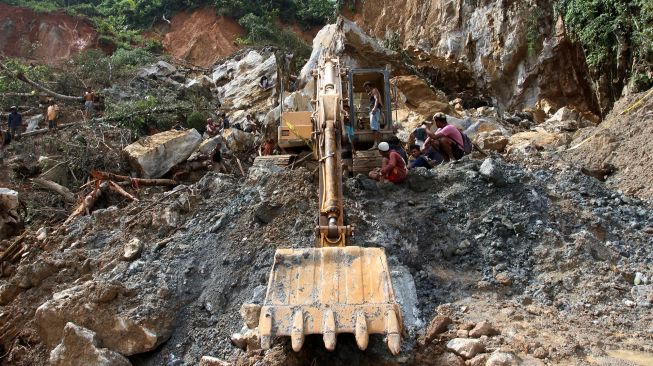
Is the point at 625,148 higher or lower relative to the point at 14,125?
lower

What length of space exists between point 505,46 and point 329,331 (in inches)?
565

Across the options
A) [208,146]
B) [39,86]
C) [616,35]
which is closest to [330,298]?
[208,146]

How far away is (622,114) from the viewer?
348 inches

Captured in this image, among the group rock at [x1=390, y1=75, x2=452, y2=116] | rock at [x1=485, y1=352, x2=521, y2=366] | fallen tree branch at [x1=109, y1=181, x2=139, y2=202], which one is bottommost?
rock at [x1=485, y1=352, x2=521, y2=366]

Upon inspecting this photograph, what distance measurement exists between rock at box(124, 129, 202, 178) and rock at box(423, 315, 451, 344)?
7825 mm

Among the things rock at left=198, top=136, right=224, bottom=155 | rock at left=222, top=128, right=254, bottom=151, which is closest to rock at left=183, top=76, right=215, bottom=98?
rock at left=222, top=128, right=254, bottom=151

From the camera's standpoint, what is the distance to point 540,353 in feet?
11.5

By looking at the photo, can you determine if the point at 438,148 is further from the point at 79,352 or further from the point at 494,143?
the point at 79,352

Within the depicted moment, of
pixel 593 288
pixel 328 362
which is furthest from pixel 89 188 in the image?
pixel 593 288

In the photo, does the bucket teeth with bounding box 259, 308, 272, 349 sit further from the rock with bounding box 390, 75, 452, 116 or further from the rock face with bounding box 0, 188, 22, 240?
the rock with bounding box 390, 75, 452, 116

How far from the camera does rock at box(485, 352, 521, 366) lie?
3.37m

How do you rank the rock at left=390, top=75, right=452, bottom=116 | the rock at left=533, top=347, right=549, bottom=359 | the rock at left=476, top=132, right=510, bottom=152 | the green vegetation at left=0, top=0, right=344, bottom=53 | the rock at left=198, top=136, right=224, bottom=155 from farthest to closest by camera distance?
the green vegetation at left=0, top=0, right=344, bottom=53, the rock at left=390, top=75, right=452, bottom=116, the rock at left=198, top=136, right=224, bottom=155, the rock at left=476, top=132, right=510, bottom=152, the rock at left=533, top=347, right=549, bottom=359

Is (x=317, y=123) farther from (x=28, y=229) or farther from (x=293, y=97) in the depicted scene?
(x=293, y=97)

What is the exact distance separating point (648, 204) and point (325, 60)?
Result: 4.30m
